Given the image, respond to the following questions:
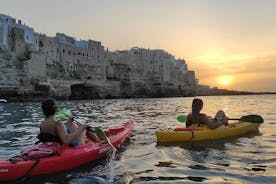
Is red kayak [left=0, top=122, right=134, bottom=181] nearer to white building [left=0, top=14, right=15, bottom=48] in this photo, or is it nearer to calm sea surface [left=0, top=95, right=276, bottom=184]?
calm sea surface [left=0, top=95, right=276, bottom=184]

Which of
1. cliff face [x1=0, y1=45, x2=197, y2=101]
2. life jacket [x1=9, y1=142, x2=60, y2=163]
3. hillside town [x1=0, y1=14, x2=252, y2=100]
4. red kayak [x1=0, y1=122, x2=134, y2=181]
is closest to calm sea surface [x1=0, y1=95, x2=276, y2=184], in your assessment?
red kayak [x1=0, y1=122, x2=134, y2=181]

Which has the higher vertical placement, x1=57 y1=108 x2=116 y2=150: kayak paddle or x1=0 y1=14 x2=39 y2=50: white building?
x1=0 y1=14 x2=39 y2=50: white building

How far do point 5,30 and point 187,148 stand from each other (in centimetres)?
5083

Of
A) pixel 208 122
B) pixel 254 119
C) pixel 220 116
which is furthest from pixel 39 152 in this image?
pixel 254 119

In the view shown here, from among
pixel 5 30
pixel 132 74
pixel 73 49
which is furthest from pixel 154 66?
pixel 5 30

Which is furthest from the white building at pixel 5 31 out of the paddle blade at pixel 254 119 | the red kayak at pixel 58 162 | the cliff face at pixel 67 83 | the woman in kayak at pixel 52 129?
the woman in kayak at pixel 52 129

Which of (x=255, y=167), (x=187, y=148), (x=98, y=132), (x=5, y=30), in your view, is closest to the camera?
(x=255, y=167)

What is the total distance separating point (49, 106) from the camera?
256 inches

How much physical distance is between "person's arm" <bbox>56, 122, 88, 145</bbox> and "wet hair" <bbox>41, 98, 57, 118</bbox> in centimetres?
25

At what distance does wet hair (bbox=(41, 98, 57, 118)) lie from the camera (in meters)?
6.48

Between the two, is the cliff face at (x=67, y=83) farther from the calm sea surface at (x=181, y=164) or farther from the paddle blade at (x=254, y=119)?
the calm sea surface at (x=181, y=164)

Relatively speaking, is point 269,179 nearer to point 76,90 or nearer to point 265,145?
point 265,145

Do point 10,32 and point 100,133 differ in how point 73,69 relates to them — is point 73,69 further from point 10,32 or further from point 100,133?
point 100,133

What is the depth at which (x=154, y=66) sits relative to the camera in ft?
324
